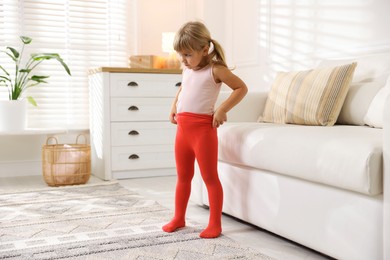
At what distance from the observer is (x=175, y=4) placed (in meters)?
4.19

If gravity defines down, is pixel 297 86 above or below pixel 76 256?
above

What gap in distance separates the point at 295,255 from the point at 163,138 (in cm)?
199

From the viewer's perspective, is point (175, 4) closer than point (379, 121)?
No

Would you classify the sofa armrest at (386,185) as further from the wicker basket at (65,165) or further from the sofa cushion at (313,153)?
the wicker basket at (65,165)

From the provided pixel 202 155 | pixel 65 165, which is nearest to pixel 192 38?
pixel 202 155

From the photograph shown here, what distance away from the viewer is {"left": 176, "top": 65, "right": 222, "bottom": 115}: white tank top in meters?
1.92

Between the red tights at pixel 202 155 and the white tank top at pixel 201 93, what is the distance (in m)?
0.03

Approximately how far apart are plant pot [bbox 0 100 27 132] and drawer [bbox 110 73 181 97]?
0.66m

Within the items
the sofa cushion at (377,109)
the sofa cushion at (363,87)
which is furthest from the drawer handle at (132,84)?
the sofa cushion at (377,109)

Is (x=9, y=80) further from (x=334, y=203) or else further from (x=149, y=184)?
(x=334, y=203)

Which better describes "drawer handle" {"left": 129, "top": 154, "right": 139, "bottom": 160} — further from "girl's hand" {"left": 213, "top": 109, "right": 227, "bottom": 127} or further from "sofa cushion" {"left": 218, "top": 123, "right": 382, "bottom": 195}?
"girl's hand" {"left": 213, "top": 109, "right": 227, "bottom": 127}

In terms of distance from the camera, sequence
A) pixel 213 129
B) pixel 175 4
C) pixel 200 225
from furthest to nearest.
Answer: pixel 175 4, pixel 200 225, pixel 213 129

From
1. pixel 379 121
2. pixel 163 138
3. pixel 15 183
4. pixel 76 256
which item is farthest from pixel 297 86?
pixel 15 183

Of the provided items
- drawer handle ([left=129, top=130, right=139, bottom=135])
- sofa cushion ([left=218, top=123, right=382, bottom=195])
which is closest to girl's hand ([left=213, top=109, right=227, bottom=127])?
sofa cushion ([left=218, top=123, right=382, bottom=195])
